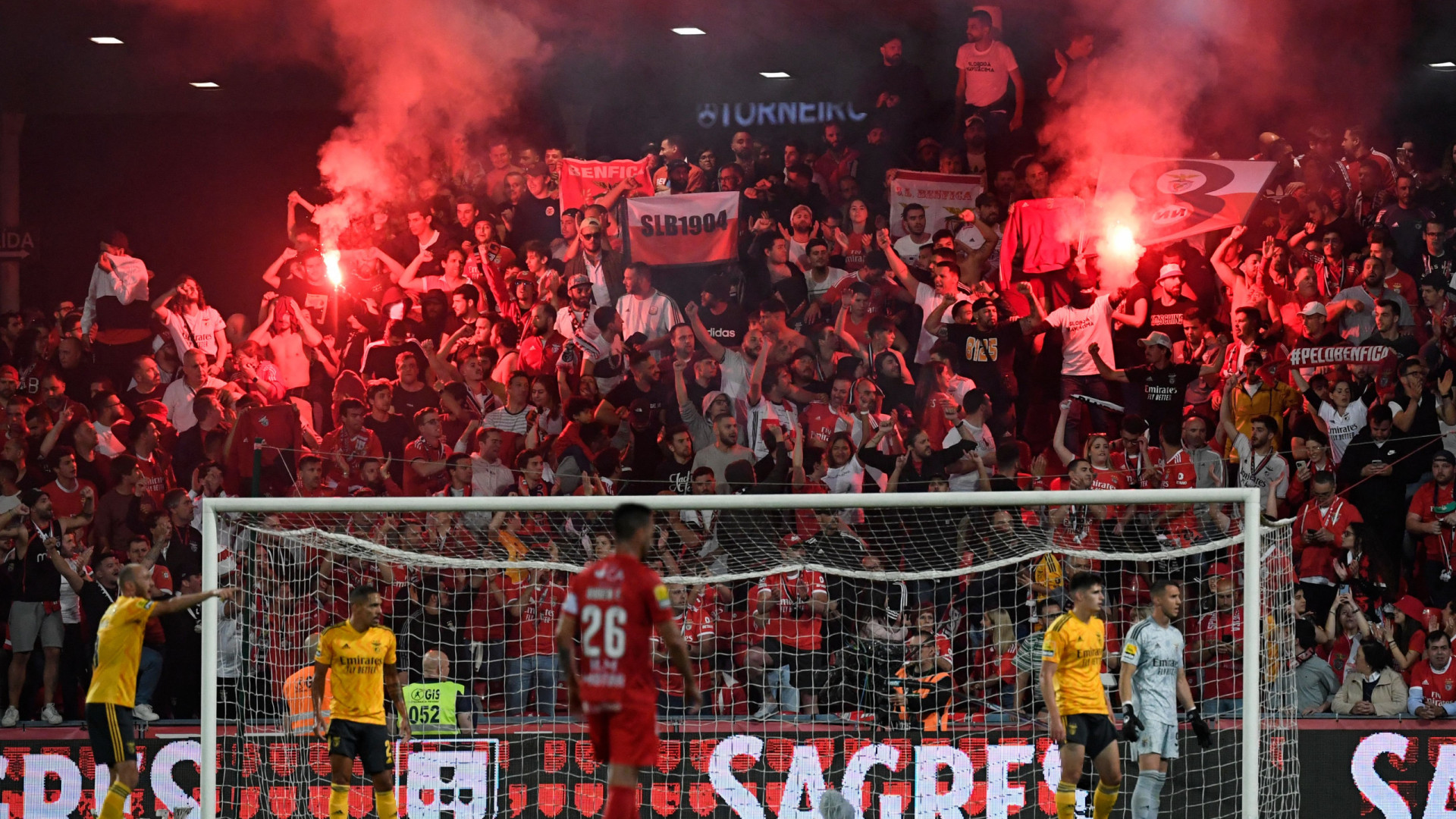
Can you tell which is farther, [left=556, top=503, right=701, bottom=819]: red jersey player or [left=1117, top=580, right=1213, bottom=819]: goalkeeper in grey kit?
[left=1117, top=580, right=1213, bottom=819]: goalkeeper in grey kit

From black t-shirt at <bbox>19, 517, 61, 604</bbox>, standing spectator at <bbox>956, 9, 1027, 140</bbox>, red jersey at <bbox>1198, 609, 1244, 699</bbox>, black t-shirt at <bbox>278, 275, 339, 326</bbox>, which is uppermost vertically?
standing spectator at <bbox>956, 9, 1027, 140</bbox>

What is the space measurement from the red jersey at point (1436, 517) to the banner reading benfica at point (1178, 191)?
238 cm

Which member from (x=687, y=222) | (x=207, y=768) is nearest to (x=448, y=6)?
(x=687, y=222)

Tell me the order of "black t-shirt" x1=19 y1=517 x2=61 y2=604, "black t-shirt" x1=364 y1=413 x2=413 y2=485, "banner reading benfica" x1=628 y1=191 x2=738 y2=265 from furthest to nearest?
"banner reading benfica" x1=628 y1=191 x2=738 y2=265
"black t-shirt" x1=364 y1=413 x2=413 y2=485
"black t-shirt" x1=19 y1=517 x2=61 y2=604

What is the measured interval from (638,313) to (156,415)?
3683 mm

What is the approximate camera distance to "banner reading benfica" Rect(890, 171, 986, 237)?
1163 cm

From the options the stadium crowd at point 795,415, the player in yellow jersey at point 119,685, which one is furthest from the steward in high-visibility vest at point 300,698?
the player in yellow jersey at point 119,685

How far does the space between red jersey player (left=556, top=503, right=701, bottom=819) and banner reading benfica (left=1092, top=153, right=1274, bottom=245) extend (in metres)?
7.16

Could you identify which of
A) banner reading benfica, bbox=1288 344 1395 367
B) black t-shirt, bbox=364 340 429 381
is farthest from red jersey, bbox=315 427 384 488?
banner reading benfica, bbox=1288 344 1395 367

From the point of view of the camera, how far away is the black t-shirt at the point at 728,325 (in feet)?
37.7

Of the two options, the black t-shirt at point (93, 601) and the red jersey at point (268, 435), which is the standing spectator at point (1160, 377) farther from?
the black t-shirt at point (93, 601)

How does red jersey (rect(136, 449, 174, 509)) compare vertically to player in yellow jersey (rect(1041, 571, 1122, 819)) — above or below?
above

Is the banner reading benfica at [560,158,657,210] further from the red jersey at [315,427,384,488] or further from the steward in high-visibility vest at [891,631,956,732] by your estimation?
the steward in high-visibility vest at [891,631,956,732]

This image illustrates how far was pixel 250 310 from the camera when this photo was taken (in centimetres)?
1228
